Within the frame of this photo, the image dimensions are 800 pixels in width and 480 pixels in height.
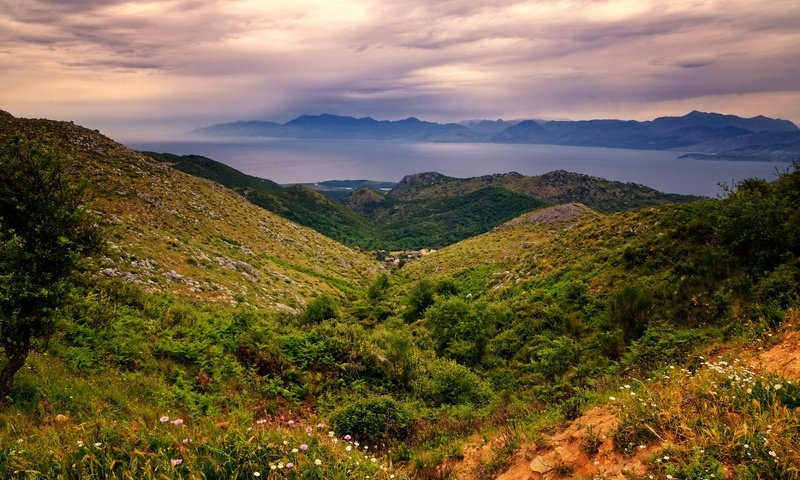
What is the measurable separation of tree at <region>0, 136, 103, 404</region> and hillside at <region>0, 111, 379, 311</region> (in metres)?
9.77

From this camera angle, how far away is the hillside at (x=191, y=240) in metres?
25.0

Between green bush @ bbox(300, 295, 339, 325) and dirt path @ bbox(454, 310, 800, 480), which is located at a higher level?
dirt path @ bbox(454, 310, 800, 480)

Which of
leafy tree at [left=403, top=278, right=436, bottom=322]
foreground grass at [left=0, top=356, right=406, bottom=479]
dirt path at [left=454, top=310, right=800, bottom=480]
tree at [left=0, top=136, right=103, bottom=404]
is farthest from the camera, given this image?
leafy tree at [left=403, top=278, right=436, bottom=322]

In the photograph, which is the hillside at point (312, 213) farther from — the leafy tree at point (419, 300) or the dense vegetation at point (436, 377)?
the dense vegetation at point (436, 377)

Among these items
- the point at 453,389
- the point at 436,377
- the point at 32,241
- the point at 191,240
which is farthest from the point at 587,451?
the point at 191,240

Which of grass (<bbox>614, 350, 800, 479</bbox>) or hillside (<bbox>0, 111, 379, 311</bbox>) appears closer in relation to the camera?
grass (<bbox>614, 350, 800, 479</bbox>)

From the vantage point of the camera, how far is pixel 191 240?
1347 inches

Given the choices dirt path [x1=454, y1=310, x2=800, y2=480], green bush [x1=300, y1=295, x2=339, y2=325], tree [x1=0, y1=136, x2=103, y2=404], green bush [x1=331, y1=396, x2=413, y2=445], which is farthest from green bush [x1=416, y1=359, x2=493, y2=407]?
tree [x1=0, y1=136, x2=103, y2=404]

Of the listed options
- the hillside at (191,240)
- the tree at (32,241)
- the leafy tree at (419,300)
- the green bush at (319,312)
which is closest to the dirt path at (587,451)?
the tree at (32,241)

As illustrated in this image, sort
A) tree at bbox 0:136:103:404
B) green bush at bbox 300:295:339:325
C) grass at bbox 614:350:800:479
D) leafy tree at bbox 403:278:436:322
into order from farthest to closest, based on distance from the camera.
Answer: leafy tree at bbox 403:278:436:322 < green bush at bbox 300:295:339:325 < tree at bbox 0:136:103:404 < grass at bbox 614:350:800:479

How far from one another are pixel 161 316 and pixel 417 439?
35.5ft

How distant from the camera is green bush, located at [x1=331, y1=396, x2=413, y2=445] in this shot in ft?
31.9

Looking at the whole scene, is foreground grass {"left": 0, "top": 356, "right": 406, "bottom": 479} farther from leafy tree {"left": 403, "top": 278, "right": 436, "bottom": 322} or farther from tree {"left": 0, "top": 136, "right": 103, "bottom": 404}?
leafy tree {"left": 403, "top": 278, "right": 436, "bottom": 322}

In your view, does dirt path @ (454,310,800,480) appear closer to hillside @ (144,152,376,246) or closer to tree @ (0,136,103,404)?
tree @ (0,136,103,404)
